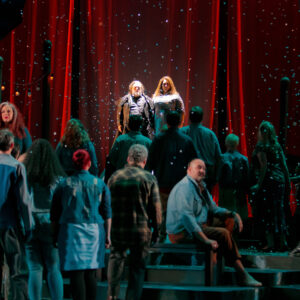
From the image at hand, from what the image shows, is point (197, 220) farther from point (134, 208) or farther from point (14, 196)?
point (14, 196)

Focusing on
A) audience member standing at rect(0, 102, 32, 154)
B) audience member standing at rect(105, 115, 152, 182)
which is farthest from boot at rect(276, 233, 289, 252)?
audience member standing at rect(0, 102, 32, 154)

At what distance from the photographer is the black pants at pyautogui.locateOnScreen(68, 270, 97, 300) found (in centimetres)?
437

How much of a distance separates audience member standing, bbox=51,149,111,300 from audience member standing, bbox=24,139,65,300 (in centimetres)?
14

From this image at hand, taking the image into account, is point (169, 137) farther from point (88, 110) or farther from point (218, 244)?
point (88, 110)

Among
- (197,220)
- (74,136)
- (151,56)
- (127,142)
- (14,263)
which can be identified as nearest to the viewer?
(14,263)

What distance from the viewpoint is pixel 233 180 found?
6652 millimetres

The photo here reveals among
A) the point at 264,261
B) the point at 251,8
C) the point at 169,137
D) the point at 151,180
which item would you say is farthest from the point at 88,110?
the point at 151,180

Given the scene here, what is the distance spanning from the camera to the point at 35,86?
995cm

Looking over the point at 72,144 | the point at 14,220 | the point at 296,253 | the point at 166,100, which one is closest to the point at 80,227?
the point at 14,220

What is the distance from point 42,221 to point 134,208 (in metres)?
0.68

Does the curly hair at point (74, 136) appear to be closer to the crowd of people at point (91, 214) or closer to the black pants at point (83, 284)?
the crowd of people at point (91, 214)

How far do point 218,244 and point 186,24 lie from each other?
5506 mm

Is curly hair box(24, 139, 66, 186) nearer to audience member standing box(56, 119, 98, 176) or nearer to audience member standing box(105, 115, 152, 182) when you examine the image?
audience member standing box(56, 119, 98, 176)

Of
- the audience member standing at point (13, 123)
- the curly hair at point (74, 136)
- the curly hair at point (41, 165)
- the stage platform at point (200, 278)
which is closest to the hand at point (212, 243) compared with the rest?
the stage platform at point (200, 278)
